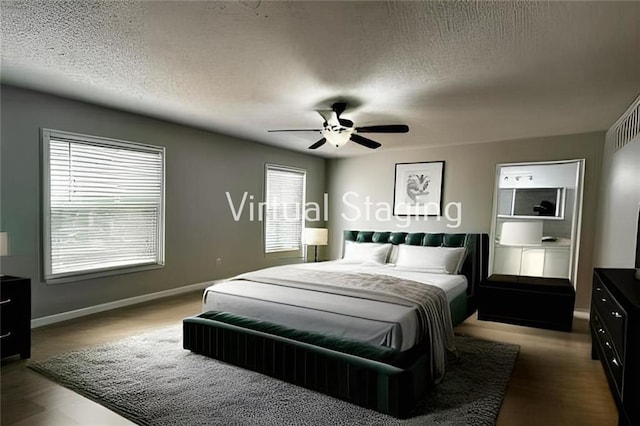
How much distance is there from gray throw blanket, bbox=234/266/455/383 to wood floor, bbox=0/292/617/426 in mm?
540

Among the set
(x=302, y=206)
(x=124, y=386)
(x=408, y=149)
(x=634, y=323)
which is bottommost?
(x=124, y=386)

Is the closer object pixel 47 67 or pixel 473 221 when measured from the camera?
pixel 47 67

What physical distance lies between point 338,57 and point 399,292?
6.30 ft

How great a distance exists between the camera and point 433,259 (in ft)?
15.4

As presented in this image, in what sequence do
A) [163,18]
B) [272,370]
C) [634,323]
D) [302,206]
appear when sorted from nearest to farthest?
[634,323] < [163,18] < [272,370] < [302,206]

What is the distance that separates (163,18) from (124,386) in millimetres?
2514

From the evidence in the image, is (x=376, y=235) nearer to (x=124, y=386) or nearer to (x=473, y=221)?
(x=473, y=221)

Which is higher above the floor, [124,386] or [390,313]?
[390,313]

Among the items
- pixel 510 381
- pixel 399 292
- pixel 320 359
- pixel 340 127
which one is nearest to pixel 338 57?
pixel 340 127

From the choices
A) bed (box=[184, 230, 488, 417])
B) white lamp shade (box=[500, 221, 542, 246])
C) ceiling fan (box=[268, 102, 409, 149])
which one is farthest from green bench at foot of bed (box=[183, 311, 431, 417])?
white lamp shade (box=[500, 221, 542, 246])

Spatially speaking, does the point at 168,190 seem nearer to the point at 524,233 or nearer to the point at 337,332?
the point at 337,332

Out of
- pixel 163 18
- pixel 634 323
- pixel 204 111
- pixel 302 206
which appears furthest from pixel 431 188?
pixel 163 18

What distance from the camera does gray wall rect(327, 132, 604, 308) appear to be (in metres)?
4.88

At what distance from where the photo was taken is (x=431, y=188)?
6.13m
